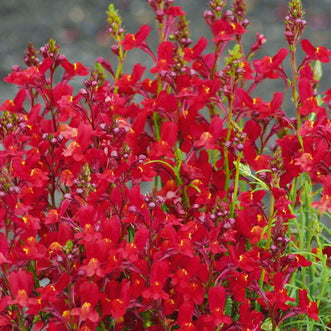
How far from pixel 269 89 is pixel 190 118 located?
4560 millimetres

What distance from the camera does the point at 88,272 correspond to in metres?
2.15

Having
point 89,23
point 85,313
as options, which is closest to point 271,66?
point 85,313

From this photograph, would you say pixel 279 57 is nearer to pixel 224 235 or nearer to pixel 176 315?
pixel 224 235

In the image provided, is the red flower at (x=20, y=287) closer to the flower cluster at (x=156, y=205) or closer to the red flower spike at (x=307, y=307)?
the flower cluster at (x=156, y=205)

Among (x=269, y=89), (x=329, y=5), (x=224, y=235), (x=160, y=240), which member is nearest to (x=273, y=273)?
(x=224, y=235)

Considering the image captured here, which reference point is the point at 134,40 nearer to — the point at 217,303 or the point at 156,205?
the point at 156,205

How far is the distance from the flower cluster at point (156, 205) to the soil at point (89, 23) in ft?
17.0

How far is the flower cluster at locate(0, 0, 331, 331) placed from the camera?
223 cm

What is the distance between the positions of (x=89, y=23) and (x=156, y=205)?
6.54 metres

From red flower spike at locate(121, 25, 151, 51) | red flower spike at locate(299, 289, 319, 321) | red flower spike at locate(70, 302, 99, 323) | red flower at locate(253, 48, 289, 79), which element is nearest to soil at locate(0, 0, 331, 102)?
red flower spike at locate(121, 25, 151, 51)

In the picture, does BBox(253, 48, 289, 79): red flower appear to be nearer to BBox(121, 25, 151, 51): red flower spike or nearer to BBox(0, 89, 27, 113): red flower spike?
BBox(121, 25, 151, 51): red flower spike

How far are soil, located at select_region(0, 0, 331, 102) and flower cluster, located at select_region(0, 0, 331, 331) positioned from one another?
518cm

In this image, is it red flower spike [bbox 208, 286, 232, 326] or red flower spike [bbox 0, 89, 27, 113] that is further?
red flower spike [bbox 0, 89, 27, 113]

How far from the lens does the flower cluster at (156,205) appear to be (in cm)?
223
